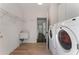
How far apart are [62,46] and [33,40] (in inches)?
16.2

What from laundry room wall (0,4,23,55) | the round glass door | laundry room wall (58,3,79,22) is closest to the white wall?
laundry room wall (58,3,79,22)

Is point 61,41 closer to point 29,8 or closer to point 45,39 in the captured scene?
point 45,39

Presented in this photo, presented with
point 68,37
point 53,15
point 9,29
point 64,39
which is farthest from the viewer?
point 9,29

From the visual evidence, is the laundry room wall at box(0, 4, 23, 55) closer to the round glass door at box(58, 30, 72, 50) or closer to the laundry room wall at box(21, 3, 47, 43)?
the laundry room wall at box(21, 3, 47, 43)

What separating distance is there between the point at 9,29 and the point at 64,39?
89cm

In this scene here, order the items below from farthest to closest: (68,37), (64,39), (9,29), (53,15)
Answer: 1. (9,29)
2. (53,15)
3. (64,39)
4. (68,37)

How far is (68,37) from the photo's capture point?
3.80ft

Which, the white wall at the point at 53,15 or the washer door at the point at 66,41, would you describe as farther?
the white wall at the point at 53,15

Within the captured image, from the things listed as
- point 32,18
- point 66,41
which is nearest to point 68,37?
point 66,41

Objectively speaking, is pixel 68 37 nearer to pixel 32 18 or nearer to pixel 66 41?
pixel 66 41

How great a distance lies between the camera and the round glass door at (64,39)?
117cm

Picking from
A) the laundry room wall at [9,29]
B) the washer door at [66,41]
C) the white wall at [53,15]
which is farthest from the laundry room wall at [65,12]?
the laundry room wall at [9,29]

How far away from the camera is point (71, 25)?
1.04 metres

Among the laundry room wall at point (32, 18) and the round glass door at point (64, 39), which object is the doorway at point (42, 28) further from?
the round glass door at point (64, 39)
